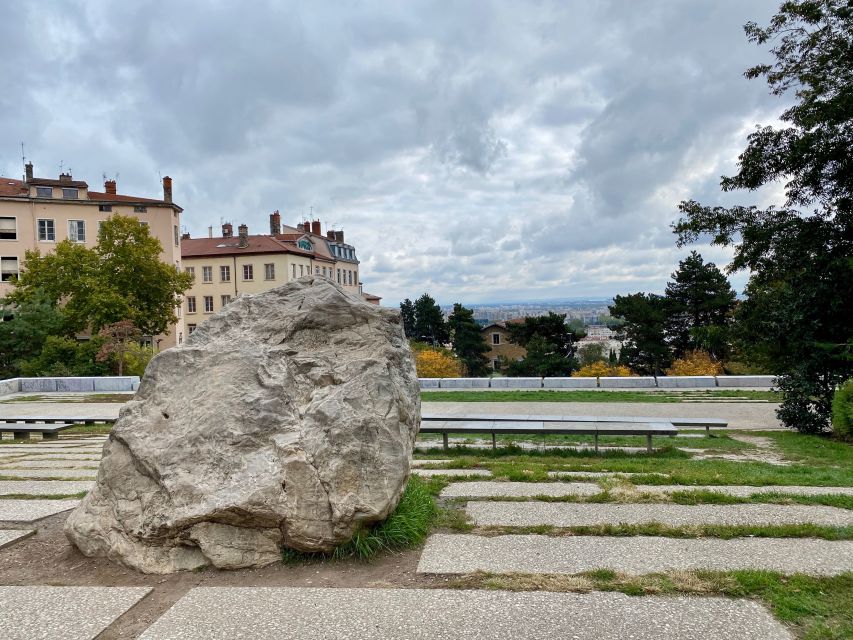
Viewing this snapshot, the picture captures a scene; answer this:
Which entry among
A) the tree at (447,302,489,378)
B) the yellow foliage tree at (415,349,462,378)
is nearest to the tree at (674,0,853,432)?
the yellow foliage tree at (415,349,462,378)

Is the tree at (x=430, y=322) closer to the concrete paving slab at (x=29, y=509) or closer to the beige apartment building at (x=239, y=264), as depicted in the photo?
the beige apartment building at (x=239, y=264)

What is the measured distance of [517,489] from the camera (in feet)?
24.3

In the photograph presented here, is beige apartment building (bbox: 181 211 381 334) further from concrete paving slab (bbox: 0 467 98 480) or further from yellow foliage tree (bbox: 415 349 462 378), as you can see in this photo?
concrete paving slab (bbox: 0 467 98 480)

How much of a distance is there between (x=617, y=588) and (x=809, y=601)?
3.90 feet

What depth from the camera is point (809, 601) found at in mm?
4195

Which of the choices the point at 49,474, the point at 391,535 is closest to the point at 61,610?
the point at 391,535

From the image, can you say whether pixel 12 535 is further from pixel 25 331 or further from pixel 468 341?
pixel 468 341

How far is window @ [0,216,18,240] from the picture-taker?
51.8 metres

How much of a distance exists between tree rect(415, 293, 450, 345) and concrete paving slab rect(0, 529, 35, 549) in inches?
3142

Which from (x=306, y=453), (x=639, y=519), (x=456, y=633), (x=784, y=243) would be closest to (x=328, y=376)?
(x=306, y=453)

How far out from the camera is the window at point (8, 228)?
51.8m

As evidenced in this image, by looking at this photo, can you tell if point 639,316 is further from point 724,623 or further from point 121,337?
point 724,623

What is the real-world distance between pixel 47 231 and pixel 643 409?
51.8 meters

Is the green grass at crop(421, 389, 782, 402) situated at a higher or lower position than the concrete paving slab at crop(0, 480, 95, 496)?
lower
